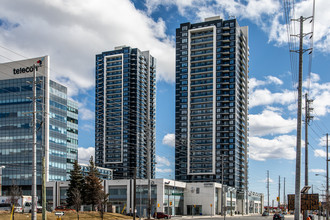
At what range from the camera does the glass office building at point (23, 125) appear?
124m

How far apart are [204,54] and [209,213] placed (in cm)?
6928

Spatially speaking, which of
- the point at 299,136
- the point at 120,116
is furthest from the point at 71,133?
the point at 299,136

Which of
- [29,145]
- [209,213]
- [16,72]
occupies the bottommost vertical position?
[209,213]

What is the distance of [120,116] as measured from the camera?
635ft

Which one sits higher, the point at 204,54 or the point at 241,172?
the point at 204,54

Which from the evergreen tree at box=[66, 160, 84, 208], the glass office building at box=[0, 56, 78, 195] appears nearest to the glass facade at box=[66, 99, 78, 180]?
the glass office building at box=[0, 56, 78, 195]

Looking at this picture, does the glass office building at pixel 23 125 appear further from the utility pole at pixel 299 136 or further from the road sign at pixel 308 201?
the utility pole at pixel 299 136

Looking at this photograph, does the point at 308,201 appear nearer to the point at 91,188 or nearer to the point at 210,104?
the point at 91,188

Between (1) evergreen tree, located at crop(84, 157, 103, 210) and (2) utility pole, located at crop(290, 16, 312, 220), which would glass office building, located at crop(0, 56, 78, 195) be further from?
(2) utility pole, located at crop(290, 16, 312, 220)

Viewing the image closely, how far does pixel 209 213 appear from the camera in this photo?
117812 mm

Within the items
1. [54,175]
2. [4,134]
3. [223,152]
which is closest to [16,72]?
[4,134]

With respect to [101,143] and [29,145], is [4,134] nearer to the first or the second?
[29,145]

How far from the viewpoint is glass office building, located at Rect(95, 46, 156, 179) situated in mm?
189125

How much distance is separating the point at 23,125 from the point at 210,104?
72.0 m
